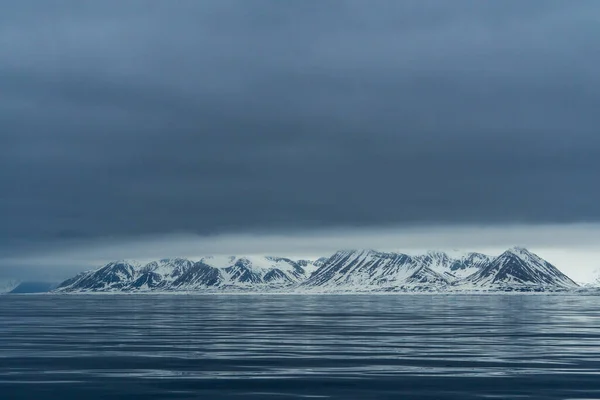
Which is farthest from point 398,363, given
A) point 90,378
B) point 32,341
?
point 32,341

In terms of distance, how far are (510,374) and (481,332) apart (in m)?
33.6

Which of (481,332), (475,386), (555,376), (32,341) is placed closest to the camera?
(475,386)

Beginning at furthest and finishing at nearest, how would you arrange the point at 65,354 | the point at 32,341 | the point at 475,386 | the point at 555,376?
the point at 32,341, the point at 65,354, the point at 555,376, the point at 475,386

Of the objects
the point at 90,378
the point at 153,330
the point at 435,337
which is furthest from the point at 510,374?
the point at 153,330

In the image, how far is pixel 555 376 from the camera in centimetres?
4131

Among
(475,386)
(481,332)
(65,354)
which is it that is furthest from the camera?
(481,332)

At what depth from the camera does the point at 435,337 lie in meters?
68.0

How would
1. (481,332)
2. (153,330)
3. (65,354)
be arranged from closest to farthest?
(65,354) < (481,332) < (153,330)

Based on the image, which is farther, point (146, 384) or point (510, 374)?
point (510, 374)

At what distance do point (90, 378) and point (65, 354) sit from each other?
12.6 meters

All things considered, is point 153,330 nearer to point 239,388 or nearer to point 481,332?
point 481,332

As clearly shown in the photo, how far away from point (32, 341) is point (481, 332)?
3906cm

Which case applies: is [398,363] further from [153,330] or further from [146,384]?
[153,330]

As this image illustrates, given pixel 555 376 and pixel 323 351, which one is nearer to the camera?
pixel 555 376
